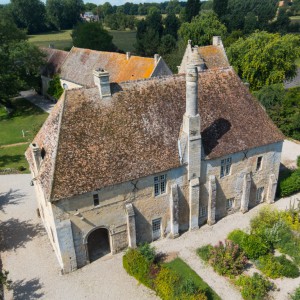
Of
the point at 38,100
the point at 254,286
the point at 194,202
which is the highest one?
the point at 194,202

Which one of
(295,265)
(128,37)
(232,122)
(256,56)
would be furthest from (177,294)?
(128,37)

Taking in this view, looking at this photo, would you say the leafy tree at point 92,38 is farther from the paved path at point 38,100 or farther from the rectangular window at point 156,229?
the rectangular window at point 156,229

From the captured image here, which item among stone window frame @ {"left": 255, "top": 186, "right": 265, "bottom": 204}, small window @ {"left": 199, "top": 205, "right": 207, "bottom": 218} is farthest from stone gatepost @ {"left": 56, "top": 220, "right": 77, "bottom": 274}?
stone window frame @ {"left": 255, "top": 186, "right": 265, "bottom": 204}

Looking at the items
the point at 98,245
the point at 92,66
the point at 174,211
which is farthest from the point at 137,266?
the point at 92,66

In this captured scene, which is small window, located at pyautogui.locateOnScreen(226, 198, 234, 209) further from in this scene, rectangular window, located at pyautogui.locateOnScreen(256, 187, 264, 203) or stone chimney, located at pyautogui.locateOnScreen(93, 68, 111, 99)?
stone chimney, located at pyautogui.locateOnScreen(93, 68, 111, 99)

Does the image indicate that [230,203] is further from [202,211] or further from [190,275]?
[190,275]

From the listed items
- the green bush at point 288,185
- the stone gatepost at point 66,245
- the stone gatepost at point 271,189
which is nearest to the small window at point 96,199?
the stone gatepost at point 66,245
